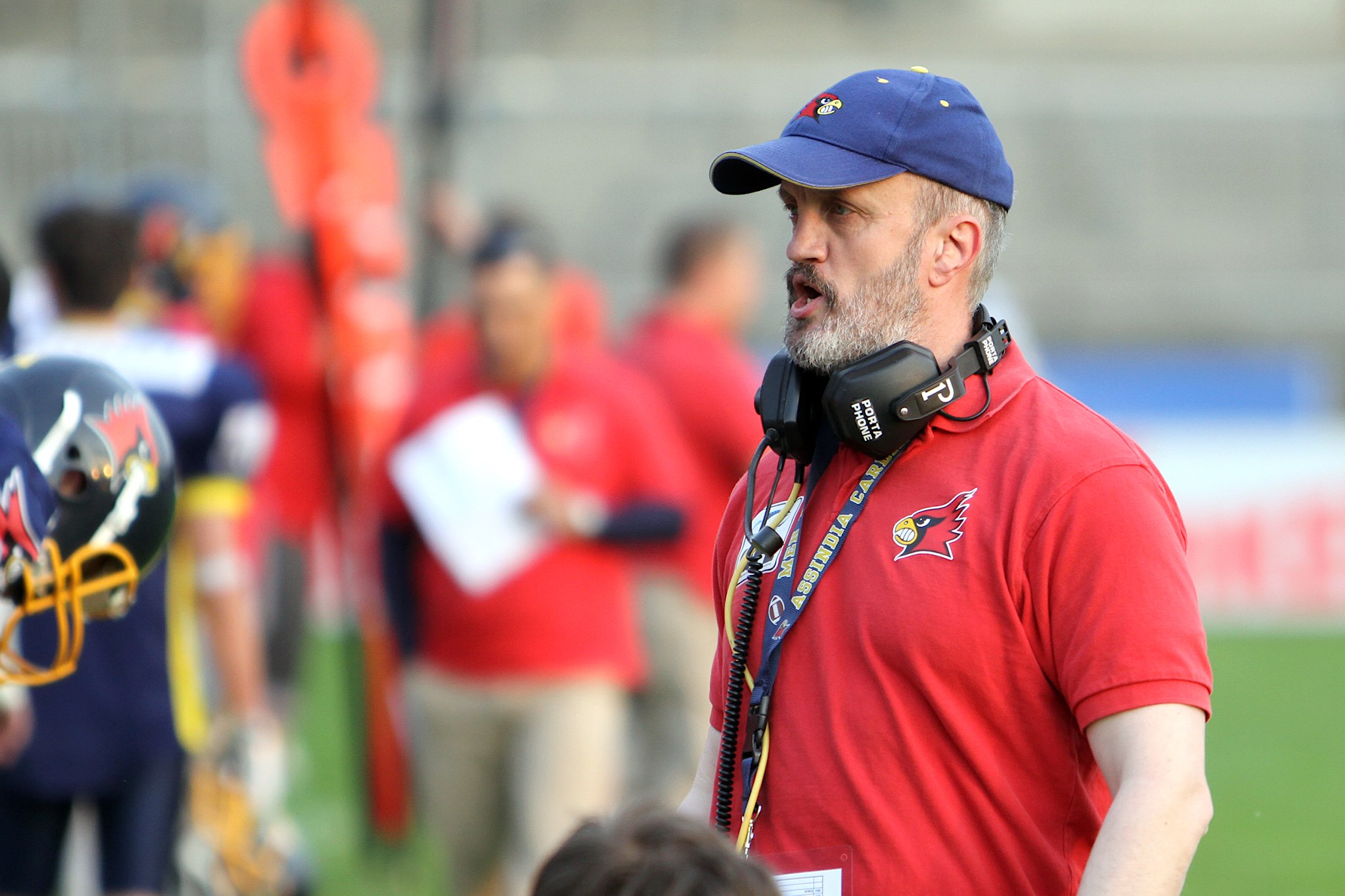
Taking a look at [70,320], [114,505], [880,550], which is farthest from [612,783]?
[880,550]

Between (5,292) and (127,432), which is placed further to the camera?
(5,292)

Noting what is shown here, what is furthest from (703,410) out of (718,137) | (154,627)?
(718,137)

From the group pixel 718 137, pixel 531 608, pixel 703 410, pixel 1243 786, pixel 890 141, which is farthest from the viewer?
pixel 718 137

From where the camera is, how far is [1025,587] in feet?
6.99

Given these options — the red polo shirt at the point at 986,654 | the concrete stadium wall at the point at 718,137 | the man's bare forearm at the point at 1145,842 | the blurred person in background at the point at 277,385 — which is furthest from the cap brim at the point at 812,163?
the concrete stadium wall at the point at 718,137

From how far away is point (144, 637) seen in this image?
438 centimetres

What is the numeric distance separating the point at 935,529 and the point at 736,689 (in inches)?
16.3

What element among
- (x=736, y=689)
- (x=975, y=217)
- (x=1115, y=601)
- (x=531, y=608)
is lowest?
(x=531, y=608)

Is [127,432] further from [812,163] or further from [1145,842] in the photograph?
[1145,842]

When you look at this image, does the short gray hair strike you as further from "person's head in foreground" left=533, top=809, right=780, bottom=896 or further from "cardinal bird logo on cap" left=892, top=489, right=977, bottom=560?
"person's head in foreground" left=533, top=809, right=780, bottom=896

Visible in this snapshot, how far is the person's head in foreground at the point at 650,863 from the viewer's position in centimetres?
156

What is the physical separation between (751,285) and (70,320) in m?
3.45

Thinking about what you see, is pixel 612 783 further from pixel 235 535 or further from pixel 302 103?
pixel 302 103

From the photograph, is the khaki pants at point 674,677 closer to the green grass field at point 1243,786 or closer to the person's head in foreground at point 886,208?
the green grass field at point 1243,786
